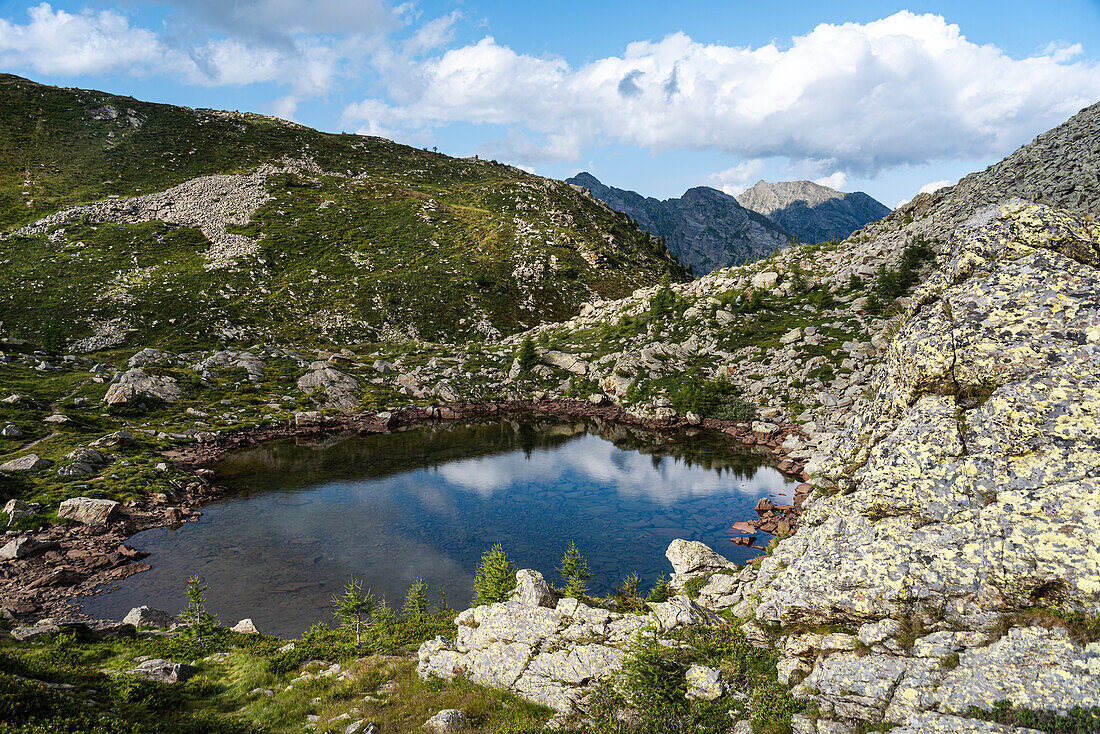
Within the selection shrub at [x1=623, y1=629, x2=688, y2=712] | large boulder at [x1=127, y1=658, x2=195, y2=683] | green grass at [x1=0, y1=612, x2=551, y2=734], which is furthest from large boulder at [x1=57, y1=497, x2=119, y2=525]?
shrub at [x1=623, y1=629, x2=688, y2=712]

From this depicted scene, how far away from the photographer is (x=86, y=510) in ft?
134

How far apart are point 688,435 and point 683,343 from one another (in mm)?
19604

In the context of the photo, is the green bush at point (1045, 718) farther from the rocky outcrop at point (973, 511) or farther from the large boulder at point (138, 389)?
the large boulder at point (138, 389)

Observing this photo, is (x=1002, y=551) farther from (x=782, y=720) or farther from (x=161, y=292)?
(x=161, y=292)

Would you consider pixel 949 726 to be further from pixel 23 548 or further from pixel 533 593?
pixel 23 548

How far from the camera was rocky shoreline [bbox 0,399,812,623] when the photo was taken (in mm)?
32562

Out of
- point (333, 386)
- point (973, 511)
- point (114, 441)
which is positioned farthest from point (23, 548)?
A: point (973, 511)

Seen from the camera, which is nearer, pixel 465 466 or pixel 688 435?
pixel 465 466

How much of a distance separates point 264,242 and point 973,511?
144m

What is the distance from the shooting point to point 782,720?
12195 millimetres

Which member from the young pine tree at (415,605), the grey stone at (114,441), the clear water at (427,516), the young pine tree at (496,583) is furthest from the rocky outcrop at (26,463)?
the young pine tree at (496,583)

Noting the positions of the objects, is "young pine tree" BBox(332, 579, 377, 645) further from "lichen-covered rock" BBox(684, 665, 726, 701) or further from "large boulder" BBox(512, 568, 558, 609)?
"lichen-covered rock" BBox(684, 665, 726, 701)

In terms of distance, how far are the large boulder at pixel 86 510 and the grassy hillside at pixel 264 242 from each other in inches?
2491

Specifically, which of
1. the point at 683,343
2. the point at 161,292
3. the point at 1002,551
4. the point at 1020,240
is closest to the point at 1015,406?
the point at 1002,551
